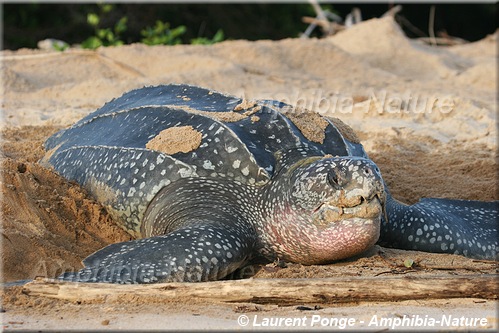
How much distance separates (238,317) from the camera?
216 cm

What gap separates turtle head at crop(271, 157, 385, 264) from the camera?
2.66m

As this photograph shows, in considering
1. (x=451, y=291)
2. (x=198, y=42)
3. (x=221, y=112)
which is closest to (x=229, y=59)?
(x=198, y=42)

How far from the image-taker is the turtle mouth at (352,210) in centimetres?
266

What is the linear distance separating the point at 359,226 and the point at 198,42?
5.25m

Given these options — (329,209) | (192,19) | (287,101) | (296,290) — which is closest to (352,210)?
(329,209)

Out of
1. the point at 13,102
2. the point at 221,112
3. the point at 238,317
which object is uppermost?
the point at 221,112

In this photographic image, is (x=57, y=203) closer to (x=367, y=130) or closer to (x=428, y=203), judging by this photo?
(x=428, y=203)

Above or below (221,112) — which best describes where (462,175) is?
below

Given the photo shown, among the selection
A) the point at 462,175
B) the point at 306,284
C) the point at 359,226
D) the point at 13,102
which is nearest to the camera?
the point at 306,284

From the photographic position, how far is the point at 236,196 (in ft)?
9.89

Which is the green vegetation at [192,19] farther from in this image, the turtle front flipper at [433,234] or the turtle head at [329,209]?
the turtle head at [329,209]

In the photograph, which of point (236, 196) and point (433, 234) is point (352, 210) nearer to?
point (236, 196)

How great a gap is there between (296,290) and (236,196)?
0.79m

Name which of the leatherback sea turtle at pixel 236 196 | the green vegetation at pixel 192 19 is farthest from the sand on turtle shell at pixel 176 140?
the green vegetation at pixel 192 19
